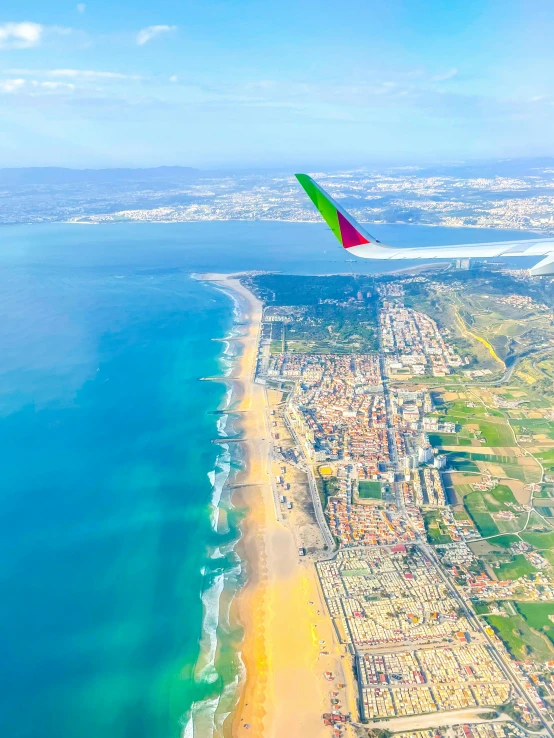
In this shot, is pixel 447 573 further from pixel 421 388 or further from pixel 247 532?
pixel 421 388

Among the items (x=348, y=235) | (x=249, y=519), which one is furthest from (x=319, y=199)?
(x=249, y=519)

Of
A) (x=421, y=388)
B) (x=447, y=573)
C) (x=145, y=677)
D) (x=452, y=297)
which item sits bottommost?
(x=145, y=677)

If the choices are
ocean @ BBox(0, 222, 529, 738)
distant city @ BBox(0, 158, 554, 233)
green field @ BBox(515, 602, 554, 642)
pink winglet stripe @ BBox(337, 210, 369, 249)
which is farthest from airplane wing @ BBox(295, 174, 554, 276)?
distant city @ BBox(0, 158, 554, 233)

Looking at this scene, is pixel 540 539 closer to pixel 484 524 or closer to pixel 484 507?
pixel 484 524

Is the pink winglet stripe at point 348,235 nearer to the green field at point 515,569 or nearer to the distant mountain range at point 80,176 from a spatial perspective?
the green field at point 515,569

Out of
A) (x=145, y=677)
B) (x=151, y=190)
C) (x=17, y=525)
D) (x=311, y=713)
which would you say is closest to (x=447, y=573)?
(x=311, y=713)

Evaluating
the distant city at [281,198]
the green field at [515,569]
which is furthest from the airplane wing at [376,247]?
the distant city at [281,198]
